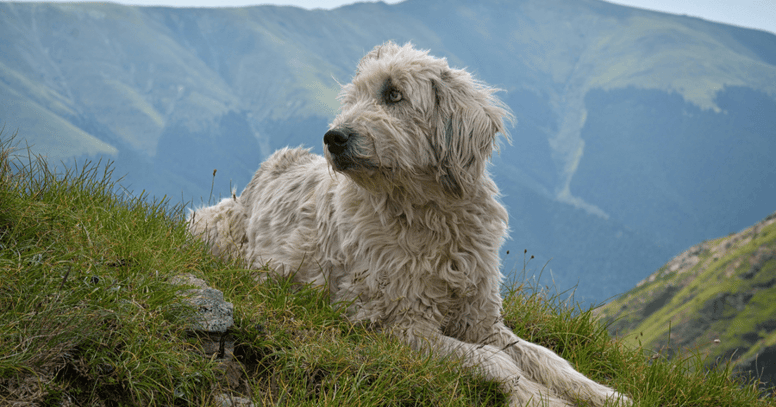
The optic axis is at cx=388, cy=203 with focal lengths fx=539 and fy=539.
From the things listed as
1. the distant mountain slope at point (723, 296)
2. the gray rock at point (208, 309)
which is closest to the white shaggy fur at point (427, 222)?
the gray rock at point (208, 309)

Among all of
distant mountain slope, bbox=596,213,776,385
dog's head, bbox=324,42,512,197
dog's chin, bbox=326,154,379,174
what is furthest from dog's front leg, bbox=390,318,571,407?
distant mountain slope, bbox=596,213,776,385

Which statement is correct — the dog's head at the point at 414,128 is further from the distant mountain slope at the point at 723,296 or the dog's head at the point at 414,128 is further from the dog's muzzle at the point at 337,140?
the distant mountain slope at the point at 723,296

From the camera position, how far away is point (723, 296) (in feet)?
289

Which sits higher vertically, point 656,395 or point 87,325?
point 656,395

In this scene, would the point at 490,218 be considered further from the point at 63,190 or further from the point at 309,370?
the point at 63,190

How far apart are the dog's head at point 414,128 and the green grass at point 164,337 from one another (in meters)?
1.34

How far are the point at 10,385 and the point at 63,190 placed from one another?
2.78m

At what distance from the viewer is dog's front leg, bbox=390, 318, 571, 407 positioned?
410 centimetres

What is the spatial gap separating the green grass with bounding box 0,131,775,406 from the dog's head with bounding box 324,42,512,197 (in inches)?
52.6

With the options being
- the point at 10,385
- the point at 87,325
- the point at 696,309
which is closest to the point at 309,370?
the point at 87,325

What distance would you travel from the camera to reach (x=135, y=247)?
4188 millimetres

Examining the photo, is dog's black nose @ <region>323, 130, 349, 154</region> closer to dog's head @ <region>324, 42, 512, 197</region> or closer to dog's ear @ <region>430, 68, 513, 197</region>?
dog's head @ <region>324, 42, 512, 197</region>

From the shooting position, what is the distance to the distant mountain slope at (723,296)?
7888 cm

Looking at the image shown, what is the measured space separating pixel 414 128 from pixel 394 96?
0.33 m
